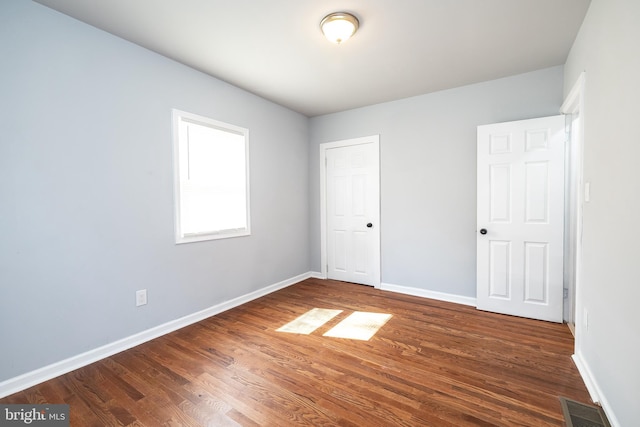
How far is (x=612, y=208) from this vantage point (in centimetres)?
153

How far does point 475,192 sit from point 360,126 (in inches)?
72.4

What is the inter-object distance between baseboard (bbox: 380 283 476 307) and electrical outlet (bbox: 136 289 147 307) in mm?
2912

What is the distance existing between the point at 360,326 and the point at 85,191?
2695 millimetres

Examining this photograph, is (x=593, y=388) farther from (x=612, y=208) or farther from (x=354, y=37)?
(x=354, y=37)

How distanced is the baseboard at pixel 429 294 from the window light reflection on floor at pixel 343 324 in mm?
856

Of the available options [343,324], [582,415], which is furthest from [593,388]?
[343,324]

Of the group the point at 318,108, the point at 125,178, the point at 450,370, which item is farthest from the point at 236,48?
the point at 450,370

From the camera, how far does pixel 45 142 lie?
6.44 feet

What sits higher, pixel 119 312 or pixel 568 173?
pixel 568 173

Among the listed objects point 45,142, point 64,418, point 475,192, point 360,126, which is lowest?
point 64,418

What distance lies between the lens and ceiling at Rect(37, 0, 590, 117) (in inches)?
78.0

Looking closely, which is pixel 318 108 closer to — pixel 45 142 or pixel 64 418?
pixel 45 142

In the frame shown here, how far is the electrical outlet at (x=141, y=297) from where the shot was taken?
246 centimetres

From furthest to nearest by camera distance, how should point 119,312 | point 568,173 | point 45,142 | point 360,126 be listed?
point 360,126 < point 568,173 < point 119,312 < point 45,142
